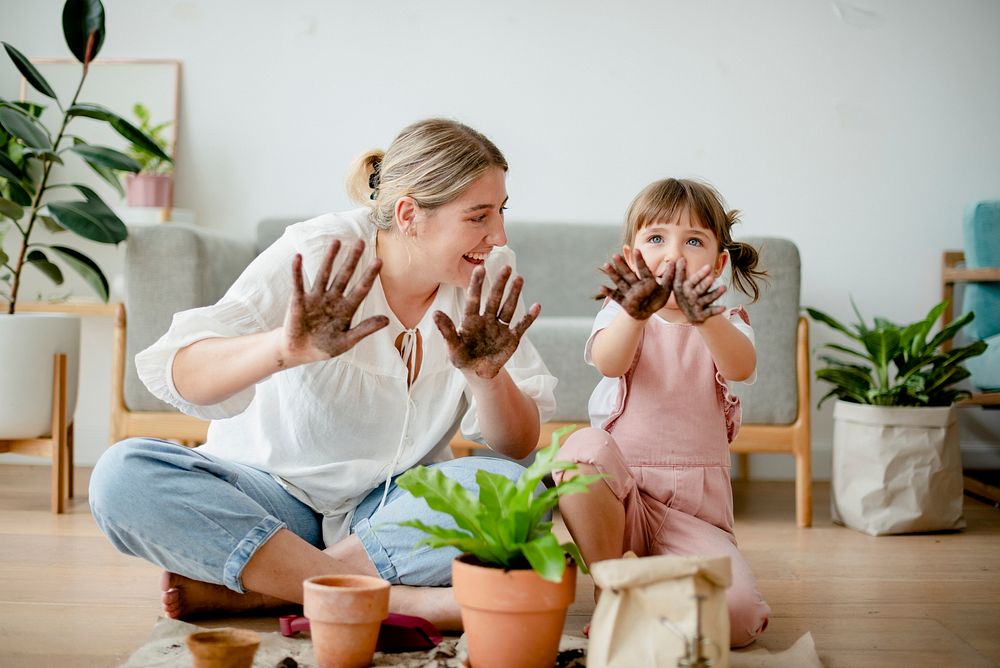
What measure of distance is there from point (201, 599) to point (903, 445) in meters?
1.74

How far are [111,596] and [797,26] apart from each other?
9.35 feet

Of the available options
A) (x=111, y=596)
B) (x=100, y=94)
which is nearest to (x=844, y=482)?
(x=111, y=596)

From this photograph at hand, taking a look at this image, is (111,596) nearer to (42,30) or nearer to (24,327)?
(24,327)

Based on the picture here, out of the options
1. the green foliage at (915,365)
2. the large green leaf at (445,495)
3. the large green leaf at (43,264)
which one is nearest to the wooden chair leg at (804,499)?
the green foliage at (915,365)

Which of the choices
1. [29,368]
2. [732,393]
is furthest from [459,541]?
[29,368]

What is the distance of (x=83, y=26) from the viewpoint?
2484 mm

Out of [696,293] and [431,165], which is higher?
[431,165]

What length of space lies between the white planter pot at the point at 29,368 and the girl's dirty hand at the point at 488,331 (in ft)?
5.31

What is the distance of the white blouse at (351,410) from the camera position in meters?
1.53

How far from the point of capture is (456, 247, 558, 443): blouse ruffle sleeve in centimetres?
158

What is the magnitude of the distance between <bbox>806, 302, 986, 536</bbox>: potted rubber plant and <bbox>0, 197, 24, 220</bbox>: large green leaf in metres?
2.22

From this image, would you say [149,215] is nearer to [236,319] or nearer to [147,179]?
[147,179]

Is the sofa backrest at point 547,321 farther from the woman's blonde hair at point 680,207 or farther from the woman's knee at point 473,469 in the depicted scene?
the woman's knee at point 473,469

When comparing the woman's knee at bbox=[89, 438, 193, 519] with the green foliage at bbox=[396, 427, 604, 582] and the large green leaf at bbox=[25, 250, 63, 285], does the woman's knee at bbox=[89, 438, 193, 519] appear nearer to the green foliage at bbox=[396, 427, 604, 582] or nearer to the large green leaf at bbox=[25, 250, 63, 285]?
the green foliage at bbox=[396, 427, 604, 582]
